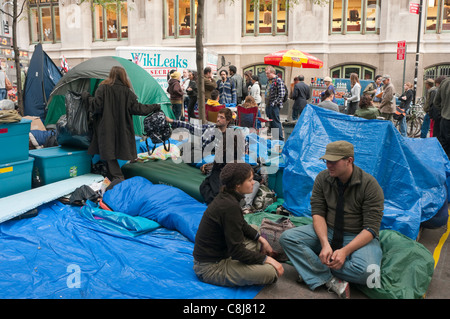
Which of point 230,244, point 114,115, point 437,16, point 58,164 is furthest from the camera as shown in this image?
point 437,16

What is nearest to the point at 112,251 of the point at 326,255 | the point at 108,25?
the point at 326,255

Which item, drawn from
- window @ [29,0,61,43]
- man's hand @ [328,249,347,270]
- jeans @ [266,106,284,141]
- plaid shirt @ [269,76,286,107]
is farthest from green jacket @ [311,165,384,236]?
window @ [29,0,61,43]

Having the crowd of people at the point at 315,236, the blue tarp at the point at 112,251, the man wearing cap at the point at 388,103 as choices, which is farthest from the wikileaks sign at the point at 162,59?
the crowd of people at the point at 315,236

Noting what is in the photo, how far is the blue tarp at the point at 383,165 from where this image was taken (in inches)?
204

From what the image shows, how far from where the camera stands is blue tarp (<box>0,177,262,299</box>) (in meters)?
4.13

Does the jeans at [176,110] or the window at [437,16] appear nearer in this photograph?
the jeans at [176,110]

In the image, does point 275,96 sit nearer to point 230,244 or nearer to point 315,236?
point 315,236

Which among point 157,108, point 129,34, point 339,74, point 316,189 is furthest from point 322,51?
point 316,189

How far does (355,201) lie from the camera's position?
13.5 feet

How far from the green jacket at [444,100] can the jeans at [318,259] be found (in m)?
5.25

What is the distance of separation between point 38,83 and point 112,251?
8.61 metres

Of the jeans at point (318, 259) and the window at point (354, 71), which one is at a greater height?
the window at point (354, 71)

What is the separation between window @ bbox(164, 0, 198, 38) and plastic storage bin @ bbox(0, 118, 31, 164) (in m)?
17.2

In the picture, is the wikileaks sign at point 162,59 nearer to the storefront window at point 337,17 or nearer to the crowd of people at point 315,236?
the storefront window at point 337,17
